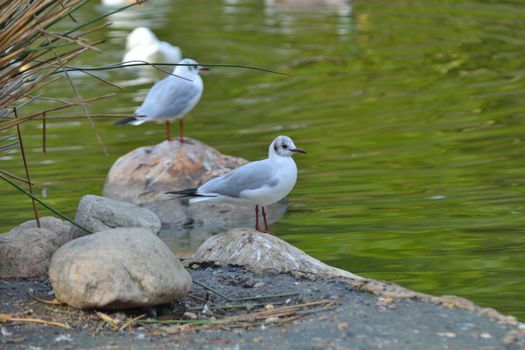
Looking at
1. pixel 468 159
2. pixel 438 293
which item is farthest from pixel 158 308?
pixel 468 159

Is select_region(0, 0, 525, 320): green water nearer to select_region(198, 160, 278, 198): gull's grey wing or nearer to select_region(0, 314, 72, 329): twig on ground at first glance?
select_region(198, 160, 278, 198): gull's grey wing

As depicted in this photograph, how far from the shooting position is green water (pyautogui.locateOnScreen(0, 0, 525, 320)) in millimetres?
7734

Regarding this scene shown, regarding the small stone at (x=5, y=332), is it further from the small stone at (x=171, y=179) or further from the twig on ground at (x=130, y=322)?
the small stone at (x=171, y=179)

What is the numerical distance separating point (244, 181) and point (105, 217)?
1020 millimetres

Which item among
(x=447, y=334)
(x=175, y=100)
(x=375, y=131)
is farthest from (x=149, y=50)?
(x=447, y=334)

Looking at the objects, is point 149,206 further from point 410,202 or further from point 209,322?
point 209,322

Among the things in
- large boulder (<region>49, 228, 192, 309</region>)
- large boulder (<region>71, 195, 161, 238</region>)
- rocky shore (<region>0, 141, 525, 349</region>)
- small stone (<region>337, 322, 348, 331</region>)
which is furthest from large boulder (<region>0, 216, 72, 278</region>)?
small stone (<region>337, 322, 348, 331</region>)

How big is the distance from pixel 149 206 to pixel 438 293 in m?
3.03

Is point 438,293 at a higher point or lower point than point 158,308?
lower

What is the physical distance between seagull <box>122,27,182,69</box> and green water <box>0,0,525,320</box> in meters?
0.38

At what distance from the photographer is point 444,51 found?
14930mm

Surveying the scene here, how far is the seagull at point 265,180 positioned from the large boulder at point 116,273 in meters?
1.58

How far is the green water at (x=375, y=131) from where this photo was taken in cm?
773

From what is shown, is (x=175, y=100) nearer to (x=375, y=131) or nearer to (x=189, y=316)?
(x=375, y=131)
